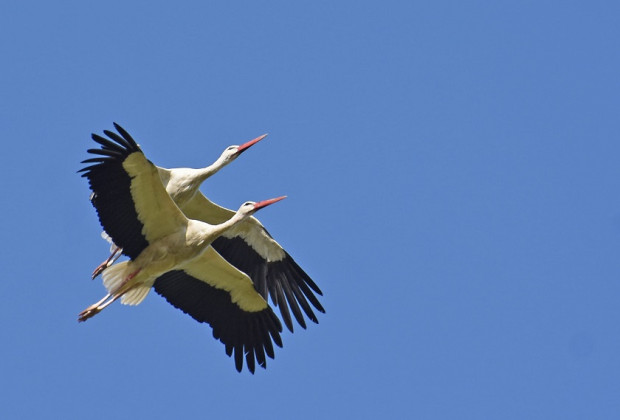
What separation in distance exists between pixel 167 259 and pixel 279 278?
2600 mm

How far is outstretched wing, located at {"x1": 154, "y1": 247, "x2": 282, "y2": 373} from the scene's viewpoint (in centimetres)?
1680

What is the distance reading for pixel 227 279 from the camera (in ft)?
55.2

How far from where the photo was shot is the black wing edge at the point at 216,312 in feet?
55.2

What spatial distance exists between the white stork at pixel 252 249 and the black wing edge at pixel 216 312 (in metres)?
0.76

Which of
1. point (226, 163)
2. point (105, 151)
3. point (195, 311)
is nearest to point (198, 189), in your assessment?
point (226, 163)

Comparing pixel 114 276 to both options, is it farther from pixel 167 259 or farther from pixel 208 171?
pixel 208 171

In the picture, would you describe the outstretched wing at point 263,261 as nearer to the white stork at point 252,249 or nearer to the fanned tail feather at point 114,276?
the white stork at point 252,249

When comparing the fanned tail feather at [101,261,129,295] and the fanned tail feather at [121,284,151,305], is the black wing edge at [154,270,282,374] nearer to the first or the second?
the fanned tail feather at [121,284,151,305]

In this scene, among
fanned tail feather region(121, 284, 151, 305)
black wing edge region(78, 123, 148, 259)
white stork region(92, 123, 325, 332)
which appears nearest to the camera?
black wing edge region(78, 123, 148, 259)

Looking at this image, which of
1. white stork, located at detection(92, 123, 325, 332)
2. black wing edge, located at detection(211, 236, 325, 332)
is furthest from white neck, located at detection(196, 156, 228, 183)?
black wing edge, located at detection(211, 236, 325, 332)

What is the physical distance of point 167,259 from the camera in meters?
→ 15.9

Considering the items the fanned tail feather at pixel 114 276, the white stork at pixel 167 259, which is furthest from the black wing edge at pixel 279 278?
the fanned tail feather at pixel 114 276

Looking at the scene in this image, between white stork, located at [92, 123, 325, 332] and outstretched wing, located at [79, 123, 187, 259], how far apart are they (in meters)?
1.24

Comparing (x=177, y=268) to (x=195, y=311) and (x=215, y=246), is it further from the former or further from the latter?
(x=215, y=246)
